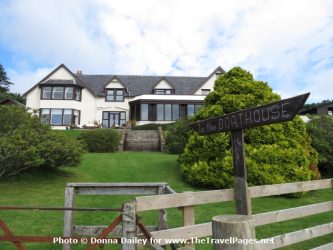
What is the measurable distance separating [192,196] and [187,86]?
4062 cm

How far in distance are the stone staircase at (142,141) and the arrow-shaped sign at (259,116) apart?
2005cm

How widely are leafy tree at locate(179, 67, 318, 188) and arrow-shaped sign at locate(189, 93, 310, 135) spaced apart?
6.39 meters

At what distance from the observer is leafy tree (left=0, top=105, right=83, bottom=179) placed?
10.6 meters

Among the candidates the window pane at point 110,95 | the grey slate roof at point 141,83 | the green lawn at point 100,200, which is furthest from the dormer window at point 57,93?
the green lawn at point 100,200

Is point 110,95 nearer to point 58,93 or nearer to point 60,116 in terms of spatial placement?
point 58,93

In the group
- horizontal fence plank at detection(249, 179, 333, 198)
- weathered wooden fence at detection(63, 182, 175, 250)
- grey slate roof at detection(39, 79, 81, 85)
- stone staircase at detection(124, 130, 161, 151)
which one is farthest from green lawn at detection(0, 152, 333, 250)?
grey slate roof at detection(39, 79, 81, 85)

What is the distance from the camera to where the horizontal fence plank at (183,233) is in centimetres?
388

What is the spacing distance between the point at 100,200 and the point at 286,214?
6.43 m

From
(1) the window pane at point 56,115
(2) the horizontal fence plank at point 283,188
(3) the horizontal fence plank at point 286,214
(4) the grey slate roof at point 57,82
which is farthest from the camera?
(1) the window pane at point 56,115

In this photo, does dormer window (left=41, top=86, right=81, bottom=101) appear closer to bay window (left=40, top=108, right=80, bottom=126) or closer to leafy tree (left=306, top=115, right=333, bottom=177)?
bay window (left=40, top=108, right=80, bottom=126)

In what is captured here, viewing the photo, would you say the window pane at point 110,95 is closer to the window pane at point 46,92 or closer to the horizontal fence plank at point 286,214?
the window pane at point 46,92

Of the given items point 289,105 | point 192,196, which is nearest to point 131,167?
point 192,196

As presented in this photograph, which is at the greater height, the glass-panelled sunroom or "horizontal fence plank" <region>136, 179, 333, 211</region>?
the glass-panelled sunroom

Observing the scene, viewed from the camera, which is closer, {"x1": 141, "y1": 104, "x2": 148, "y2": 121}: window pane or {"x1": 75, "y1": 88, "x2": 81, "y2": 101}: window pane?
{"x1": 141, "y1": 104, "x2": 148, "y2": 121}: window pane
